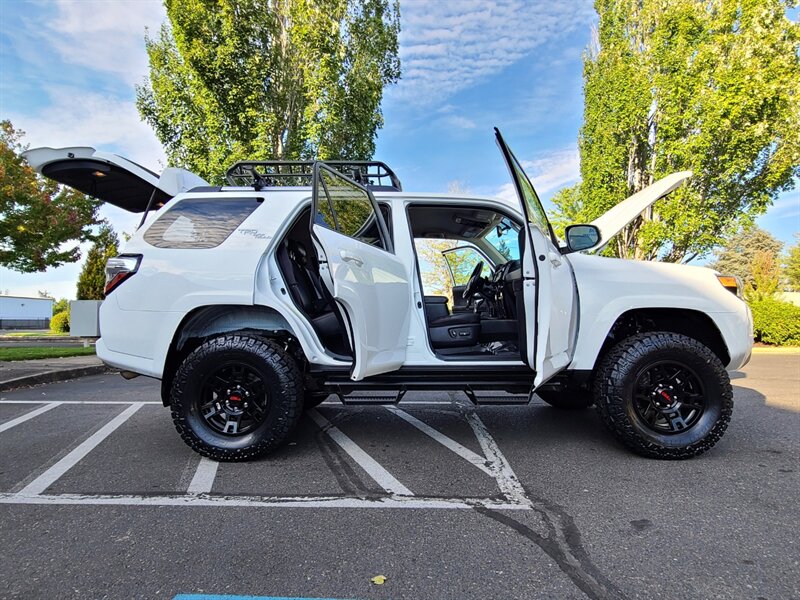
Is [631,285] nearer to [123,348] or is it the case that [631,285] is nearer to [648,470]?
[648,470]

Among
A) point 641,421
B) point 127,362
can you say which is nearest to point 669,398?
point 641,421

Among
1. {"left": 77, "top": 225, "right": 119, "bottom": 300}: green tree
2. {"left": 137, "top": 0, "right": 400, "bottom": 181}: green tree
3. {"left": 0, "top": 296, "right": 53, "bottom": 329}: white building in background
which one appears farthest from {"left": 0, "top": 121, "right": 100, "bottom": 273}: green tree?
{"left": 0, "top": 296, "right": 53, "bottom": 329}: white building in background

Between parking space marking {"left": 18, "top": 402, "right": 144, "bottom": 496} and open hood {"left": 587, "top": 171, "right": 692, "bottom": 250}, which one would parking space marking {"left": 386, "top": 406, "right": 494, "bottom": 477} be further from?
parking space marking {"left": 18, "top": 402, "right": 144, "bottom": 496}

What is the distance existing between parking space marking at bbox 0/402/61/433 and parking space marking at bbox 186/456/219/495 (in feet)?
7.67

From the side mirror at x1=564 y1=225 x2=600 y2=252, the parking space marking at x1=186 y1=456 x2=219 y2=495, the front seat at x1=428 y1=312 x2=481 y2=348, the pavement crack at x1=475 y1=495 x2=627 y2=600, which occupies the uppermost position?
the side mirror at x1=564 y1=225 x2=600 y2=252

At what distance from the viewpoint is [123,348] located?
3.32m

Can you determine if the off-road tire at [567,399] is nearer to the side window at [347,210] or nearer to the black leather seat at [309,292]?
the black leather seat at [309,292]

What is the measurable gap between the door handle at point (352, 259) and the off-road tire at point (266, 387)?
88 cm

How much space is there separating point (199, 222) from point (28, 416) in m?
3.16

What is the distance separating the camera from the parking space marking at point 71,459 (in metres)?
2.81

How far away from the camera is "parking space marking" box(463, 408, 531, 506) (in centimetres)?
271

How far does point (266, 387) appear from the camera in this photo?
125 inches

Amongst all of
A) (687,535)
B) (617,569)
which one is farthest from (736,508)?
(617,569)

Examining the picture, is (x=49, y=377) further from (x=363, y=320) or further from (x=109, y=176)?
(x=363, y=320)
